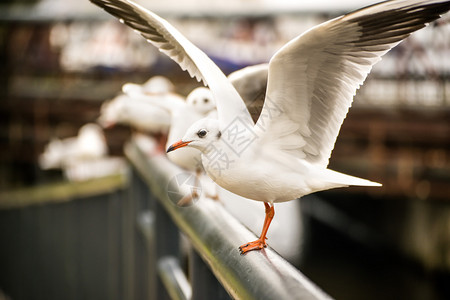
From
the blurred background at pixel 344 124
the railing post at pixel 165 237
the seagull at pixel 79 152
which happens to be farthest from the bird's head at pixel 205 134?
the seagull at pixel 79 152

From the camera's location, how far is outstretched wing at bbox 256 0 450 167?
740mm

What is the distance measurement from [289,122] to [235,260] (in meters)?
0.19

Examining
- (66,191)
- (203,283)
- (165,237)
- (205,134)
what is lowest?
(66,191)

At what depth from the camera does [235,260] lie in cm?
81

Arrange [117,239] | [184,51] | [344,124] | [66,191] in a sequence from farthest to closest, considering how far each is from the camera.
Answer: [344,124]
[66,191]
[117,239]
[184,51]

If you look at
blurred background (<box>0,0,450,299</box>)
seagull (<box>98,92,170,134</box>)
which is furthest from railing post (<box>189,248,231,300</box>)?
blurred background (<box>0,0,450,299</box>)

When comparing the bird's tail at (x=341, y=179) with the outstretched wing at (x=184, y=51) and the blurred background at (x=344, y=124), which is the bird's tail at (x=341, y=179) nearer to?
the outstretched wing at (x=184, y=51)

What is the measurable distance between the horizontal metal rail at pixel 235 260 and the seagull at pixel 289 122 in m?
0.04

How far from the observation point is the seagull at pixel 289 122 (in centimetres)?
79

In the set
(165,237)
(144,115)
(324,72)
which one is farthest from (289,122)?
(144,115)

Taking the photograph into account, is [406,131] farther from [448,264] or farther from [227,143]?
[227,143]

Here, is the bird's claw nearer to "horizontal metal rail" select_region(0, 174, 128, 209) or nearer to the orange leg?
the orange leg

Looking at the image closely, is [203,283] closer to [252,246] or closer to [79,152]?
[252,246]

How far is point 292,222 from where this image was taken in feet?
31.1
